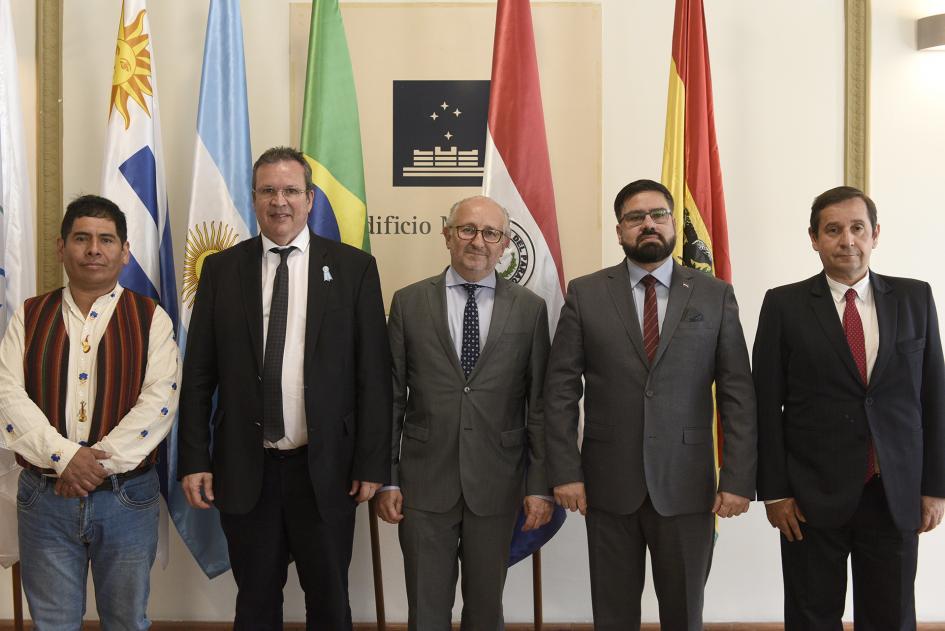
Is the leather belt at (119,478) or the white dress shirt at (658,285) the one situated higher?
the white dress shirt at (658,285)

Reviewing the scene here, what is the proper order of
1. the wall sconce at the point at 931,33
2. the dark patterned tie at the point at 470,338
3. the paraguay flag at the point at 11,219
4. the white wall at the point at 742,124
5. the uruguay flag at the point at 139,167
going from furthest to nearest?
the white wall at the point at 742,124
the wall sconce at the point at 931,33
the uruguay flag at the point at 139,167
the paraguay flag at the point at 11,219
the dark patterned tie at the point at 470,338

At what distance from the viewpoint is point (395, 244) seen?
3330 millimetres

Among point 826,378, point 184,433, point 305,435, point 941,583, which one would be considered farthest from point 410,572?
point 941,583

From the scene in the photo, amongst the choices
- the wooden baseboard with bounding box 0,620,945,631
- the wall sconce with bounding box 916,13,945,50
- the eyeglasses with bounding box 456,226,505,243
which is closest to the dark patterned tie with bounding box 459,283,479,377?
the eyeglasses with bounding box 456,226,505,243

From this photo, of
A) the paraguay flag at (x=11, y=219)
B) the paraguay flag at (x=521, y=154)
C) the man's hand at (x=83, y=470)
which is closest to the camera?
the man's hand at (x=83, y=470)

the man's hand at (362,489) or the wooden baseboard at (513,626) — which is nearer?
the man's hand at (362,489)

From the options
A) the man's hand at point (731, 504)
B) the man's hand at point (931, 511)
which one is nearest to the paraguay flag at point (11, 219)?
the man's hand at point (731, 504)

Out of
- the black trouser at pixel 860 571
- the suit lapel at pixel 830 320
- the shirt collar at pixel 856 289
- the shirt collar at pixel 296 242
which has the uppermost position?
the shirt collar at pixel 296 242

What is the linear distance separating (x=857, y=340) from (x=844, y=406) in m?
0.20

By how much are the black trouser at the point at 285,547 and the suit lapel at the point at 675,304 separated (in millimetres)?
1070

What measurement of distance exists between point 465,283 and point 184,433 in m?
0.97

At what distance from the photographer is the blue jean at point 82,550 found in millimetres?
2191

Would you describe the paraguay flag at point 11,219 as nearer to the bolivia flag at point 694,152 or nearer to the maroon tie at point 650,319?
the maroon tie at point 650,319

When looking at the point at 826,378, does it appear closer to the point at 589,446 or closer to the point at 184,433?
the point at 589,446
